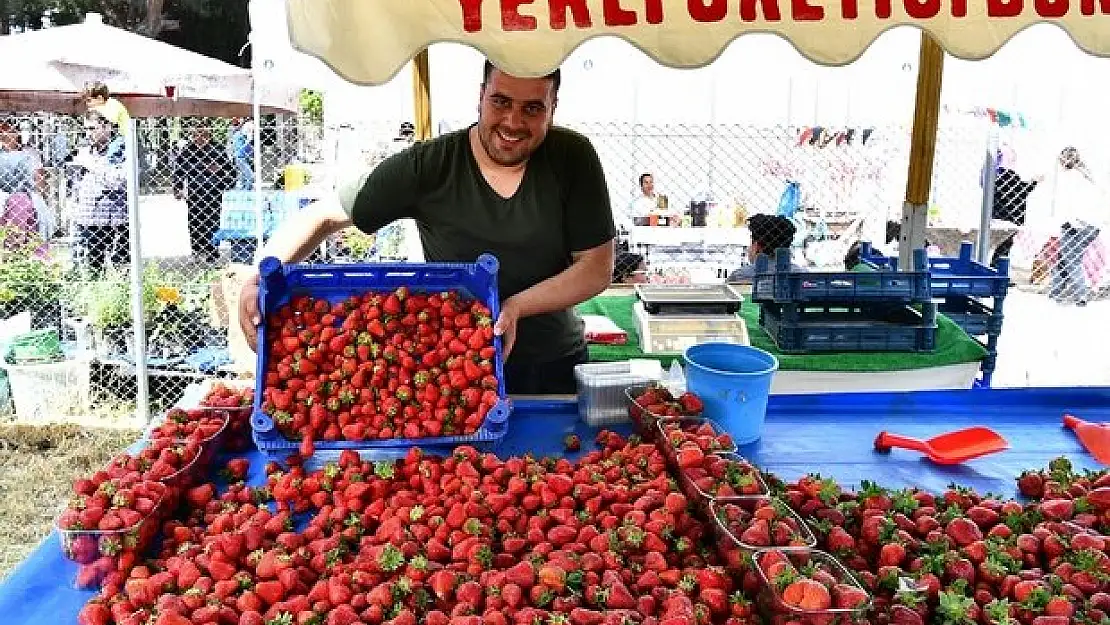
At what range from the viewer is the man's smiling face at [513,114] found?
253 centimetres

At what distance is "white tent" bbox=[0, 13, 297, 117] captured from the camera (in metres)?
9.97

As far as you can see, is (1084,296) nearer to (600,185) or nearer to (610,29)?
(600,185)

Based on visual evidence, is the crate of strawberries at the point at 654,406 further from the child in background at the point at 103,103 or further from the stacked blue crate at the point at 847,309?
the child in background at the point at 103,103

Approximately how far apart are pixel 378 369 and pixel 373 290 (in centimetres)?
33

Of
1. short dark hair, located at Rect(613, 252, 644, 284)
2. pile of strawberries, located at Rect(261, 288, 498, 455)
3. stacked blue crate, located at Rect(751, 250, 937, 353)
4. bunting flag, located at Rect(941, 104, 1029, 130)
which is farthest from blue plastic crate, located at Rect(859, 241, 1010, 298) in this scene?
bunting flag, located at Rect(941, 104, 1029, 130)

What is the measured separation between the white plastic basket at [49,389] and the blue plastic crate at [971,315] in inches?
217

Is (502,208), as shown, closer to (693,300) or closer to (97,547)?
(97,547)

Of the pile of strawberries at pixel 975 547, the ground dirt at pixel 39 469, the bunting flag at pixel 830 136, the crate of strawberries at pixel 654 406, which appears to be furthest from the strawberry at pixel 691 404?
the bunting flag at pixel 830 136

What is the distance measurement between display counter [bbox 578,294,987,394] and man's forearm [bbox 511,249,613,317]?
1.51 m

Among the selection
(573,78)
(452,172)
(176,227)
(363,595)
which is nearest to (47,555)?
(363,595)

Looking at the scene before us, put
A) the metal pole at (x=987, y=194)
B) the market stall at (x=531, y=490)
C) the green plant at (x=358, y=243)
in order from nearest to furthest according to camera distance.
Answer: the market stall at (x=531, y=490) < the metal pole at (x=987, y=194) < the green plant at (x=358, y=243)

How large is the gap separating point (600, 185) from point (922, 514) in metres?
1.44

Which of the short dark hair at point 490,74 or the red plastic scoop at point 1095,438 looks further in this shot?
the short dark hair at point 490,74

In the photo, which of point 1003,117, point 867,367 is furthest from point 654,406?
point 1003,117
